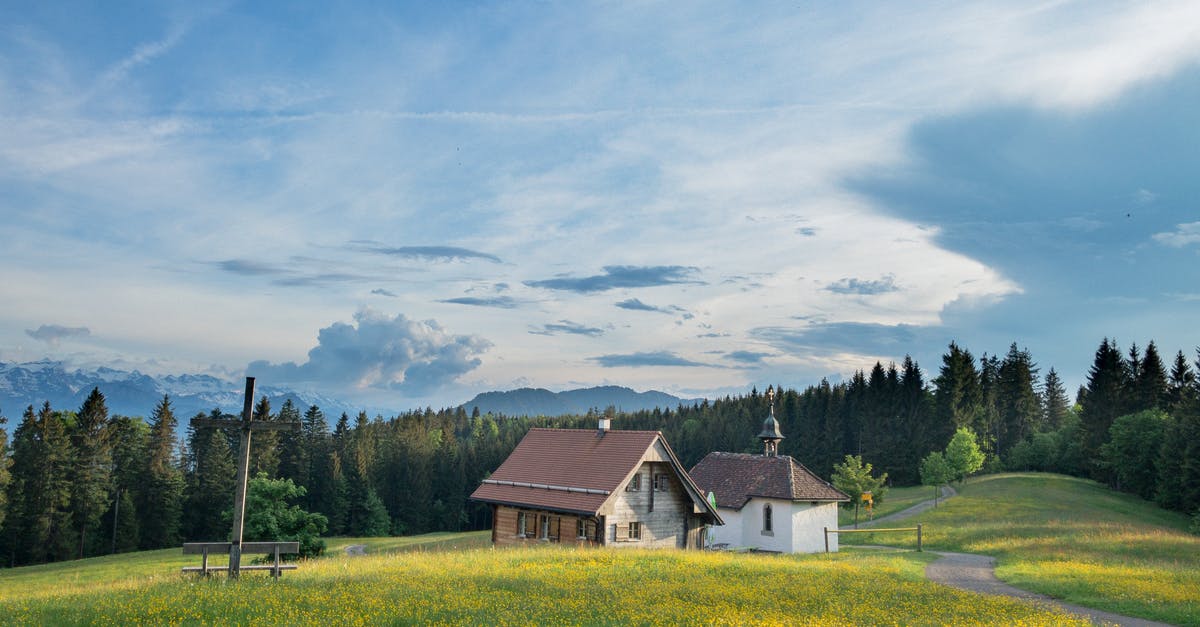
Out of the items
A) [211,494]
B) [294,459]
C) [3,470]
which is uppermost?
[3,470]

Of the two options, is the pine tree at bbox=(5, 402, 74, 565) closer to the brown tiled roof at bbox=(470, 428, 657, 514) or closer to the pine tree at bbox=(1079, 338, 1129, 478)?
the brown tiled roof at bbox=(470, 428, 657, 514)

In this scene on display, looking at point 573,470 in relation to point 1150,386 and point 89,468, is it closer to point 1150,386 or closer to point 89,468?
point 89,468

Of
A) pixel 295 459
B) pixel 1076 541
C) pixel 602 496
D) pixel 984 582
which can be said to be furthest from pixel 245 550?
pixel 295 459

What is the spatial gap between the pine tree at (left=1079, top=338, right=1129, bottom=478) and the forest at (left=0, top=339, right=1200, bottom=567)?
0.18 metres

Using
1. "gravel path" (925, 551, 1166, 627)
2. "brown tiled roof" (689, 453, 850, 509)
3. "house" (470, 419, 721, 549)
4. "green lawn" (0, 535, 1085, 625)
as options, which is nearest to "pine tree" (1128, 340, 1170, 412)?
"brown tiled roof" (689, 453, 850, 509)

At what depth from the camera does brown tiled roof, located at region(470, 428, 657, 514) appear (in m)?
40.2

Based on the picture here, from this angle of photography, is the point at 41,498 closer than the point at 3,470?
No

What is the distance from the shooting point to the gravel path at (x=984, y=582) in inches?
872

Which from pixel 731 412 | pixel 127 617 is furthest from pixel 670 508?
pixel 731 412

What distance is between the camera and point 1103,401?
90.8 metres

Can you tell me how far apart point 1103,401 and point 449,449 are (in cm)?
8521

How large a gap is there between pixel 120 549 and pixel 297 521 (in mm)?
44961

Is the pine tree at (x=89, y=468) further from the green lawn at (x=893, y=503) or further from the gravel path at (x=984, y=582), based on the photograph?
the gravel path at (x=984, y=582)

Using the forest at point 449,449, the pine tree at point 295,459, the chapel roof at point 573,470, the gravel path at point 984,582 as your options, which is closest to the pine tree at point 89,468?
the forest at point 449,449
